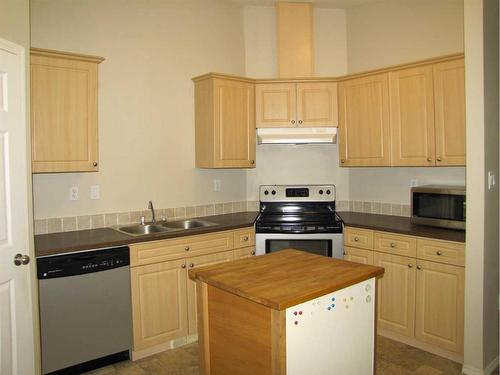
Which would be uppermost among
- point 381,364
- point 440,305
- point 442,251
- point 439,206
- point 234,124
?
point 234,124

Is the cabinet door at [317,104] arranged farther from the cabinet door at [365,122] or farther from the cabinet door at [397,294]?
the cabinet door at [397,294]

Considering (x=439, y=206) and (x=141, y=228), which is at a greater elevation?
(x=439, y=206)

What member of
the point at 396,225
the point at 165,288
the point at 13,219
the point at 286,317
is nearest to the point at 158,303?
the point at 165,288

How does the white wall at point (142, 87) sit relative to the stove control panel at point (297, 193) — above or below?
above

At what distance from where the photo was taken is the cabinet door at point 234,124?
3811 millimetres

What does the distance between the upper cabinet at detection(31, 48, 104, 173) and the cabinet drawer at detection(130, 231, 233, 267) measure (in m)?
0.71

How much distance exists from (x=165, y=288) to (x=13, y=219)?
1.26m

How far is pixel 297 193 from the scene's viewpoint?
165 inches

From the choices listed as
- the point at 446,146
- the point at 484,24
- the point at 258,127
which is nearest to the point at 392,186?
the point at 446,146

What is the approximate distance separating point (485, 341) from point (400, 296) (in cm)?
65

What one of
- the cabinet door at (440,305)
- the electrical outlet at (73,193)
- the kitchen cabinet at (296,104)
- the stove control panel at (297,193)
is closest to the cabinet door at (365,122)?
the kitchen cabinet at (296,104)

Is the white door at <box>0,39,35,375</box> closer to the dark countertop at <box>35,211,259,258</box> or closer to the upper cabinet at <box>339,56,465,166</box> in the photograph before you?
the dark countertop at <box>35,211,259,258</box>

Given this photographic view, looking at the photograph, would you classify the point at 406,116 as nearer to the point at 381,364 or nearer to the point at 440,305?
the point at 440,305

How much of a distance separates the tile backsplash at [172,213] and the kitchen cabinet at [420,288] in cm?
70
